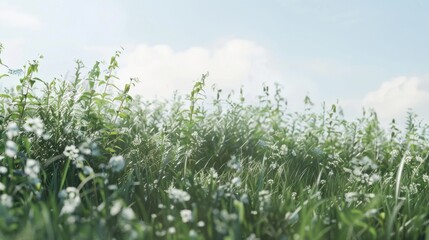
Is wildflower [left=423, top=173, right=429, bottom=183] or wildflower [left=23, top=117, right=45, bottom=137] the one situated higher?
wildflower [left=23, top=117, right=45, bottom=137]

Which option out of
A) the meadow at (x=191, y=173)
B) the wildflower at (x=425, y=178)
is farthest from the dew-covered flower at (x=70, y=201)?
the wildflower at (x=425, y=178)

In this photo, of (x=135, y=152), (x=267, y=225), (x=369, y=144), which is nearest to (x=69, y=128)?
(x=135, y=152)

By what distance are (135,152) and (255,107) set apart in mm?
2471

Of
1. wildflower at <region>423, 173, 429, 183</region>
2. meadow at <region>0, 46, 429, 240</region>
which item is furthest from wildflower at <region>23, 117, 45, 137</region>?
wildflower at <region>423, 173, 429, 183</region>

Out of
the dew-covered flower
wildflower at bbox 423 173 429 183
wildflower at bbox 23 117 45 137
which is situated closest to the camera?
the dew-covered flower

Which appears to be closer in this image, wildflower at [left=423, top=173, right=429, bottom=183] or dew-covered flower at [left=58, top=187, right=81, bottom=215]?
dew-covered flower at [left=58, top=187, right=81, bottom=215]

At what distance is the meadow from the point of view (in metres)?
3.33

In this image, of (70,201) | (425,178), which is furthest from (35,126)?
(425,178)

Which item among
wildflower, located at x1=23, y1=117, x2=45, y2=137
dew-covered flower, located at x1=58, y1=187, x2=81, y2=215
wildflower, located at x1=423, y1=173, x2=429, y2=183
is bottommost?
wildflower, located at x1=423, y1=173, x2=429, y2=183

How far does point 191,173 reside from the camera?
163 inches

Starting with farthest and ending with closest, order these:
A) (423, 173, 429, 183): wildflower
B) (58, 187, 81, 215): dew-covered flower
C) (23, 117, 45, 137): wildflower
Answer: (423, 173, 429, 183): wildflower < (23, 117, 45, 137): wildflower < (58, 187, 81, 215): dew-covered flower

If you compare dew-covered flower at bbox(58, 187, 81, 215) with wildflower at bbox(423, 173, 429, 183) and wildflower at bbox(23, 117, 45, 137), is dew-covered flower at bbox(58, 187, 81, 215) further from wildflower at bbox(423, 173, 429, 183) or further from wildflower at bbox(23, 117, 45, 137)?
wildflower at bbox(423, 173, 429, 183)

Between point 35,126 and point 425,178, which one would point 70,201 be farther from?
point 425,178

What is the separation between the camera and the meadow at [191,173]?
3332mm
